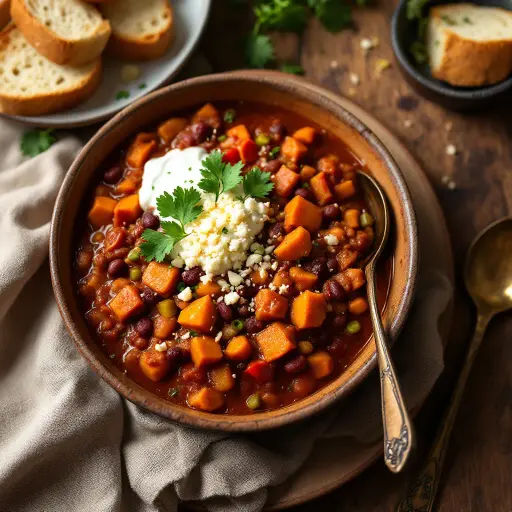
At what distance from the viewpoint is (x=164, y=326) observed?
352 cm

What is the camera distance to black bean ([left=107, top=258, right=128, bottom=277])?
3.59 m

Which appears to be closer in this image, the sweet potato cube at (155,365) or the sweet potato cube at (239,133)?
the sweet potato cube at (155,365)

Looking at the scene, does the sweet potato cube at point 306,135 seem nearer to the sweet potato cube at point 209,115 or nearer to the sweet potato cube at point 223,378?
the sweet potato cube at point 209,115

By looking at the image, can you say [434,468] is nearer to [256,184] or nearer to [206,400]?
[206,400]

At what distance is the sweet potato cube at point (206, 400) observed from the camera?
3.40 m

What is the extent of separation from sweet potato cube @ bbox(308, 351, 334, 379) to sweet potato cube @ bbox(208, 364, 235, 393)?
0.43 metres

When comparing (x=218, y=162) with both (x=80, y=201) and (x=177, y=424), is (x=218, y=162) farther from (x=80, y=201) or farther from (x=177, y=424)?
(x=177, y=424)

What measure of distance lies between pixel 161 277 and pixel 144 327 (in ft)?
0.93

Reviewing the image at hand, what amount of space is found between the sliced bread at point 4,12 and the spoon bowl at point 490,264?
3332 mm

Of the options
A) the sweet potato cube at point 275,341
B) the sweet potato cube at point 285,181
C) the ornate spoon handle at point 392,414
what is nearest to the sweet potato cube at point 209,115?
the sweet potato cube at point 285,181

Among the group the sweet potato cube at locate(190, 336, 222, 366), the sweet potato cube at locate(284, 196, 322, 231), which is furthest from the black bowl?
the sweet potato cube at locate(190, 336, 222, 366)

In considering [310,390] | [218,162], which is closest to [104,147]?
[218,162]

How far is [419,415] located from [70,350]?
6.76 ft

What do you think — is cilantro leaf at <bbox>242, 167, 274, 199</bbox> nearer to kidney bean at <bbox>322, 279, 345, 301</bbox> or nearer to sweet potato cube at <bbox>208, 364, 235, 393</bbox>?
kidney bean at <bbox>322, 279, 345, 301</bbox>
